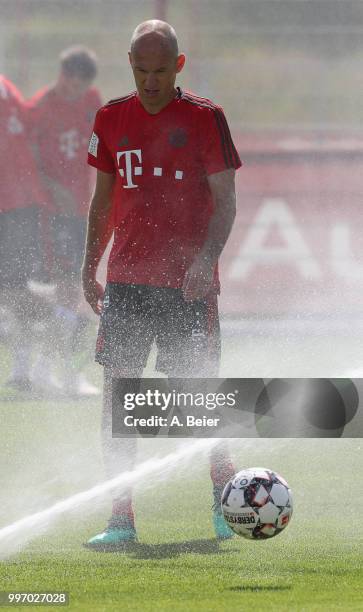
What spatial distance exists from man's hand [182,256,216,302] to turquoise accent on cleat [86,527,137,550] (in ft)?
2.45

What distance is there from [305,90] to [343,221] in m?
1.63

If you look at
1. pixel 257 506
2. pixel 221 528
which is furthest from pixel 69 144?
pixel 257 506

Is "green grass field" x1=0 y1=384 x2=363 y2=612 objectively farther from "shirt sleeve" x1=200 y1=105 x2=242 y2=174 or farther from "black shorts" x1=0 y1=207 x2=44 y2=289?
"black shorts" x1=0 y1=207 x2=44 y2=289

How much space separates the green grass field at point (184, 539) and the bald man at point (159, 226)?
180mm

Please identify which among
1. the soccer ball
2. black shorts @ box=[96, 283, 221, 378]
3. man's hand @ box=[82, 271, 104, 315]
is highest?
man's hand @ box=[82, 271, 104, 315]

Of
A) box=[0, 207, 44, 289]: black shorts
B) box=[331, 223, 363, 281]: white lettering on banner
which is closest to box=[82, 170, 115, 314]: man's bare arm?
box=[0, 207, 44, 289]: black shorts

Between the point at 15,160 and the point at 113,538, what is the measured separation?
4774 mm

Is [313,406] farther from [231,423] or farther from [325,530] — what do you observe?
[325,530]

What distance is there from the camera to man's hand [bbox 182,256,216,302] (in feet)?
13.8

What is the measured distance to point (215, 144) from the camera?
4.21 metres

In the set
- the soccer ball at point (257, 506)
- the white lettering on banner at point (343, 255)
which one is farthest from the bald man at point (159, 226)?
the white lettering on banner at point (343, 255)

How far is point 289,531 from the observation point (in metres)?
4.30

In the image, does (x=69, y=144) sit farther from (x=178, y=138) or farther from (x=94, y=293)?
(x=178, y=138)

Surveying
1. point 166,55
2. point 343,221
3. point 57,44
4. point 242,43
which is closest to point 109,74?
point 57,44
